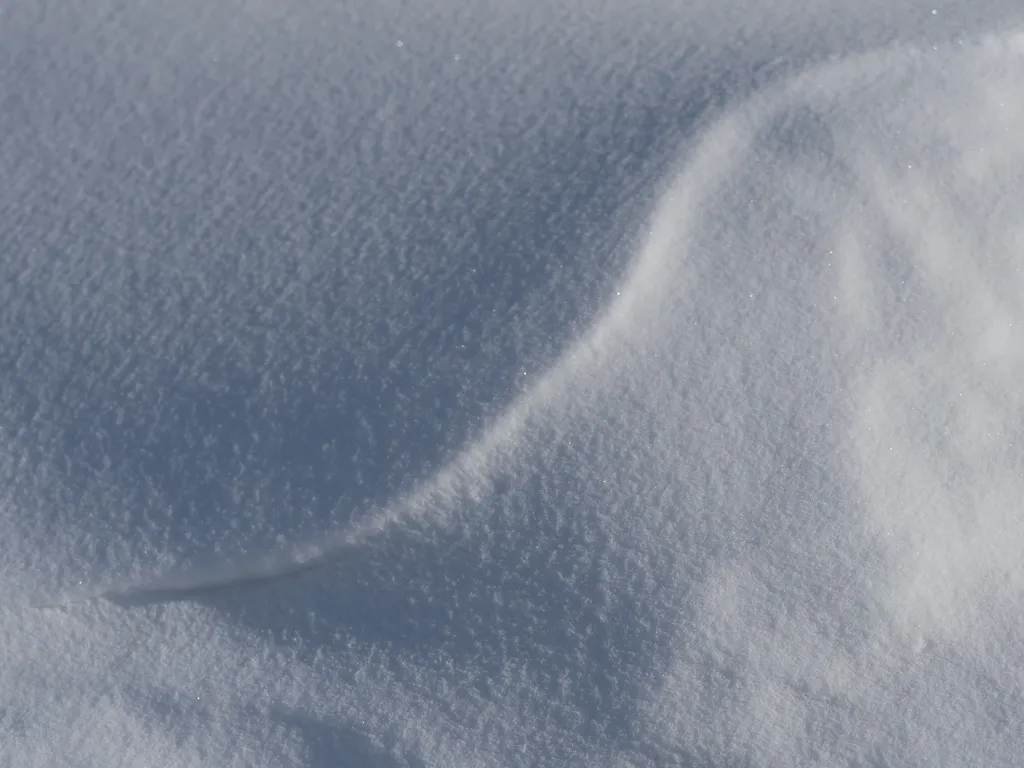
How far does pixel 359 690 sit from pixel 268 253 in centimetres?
40

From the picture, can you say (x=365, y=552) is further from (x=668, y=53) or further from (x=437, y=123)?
(x=668, y=53)

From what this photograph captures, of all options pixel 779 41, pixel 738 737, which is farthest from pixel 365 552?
pixel 779 41

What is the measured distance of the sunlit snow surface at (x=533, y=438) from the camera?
2.65ft

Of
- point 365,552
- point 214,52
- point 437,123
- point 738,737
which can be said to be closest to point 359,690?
point 365,552

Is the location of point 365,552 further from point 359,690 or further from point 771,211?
point 771,211

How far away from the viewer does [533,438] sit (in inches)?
31.5

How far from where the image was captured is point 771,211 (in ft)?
2.81

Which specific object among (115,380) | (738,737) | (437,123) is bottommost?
(738,737)

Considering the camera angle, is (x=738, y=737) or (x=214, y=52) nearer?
(x=738, y=737)

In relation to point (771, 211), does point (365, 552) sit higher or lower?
lower

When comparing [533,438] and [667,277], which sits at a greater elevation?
[667,277]

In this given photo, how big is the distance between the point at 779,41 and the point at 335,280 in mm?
488

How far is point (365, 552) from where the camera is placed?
81 centimetres

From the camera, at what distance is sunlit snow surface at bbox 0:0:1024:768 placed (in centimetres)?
81
